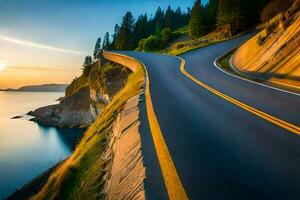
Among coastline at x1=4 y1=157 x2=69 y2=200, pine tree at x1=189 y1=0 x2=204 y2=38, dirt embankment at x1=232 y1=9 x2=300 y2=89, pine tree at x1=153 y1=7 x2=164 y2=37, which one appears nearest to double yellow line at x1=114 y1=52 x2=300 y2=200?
dirt embankment at x1=232 y1=9 x2=300 y2=89

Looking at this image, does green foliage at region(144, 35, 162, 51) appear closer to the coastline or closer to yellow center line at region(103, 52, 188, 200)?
the coastline

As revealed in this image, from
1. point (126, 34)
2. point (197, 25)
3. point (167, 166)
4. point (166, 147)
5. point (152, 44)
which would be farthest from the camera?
point (126, 34)

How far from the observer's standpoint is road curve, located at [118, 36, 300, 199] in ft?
12.0

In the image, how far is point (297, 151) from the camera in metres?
4.95

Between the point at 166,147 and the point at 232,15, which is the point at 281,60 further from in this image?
the point at 232,15

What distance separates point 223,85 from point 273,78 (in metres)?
2.81

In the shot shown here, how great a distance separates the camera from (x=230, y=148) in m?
5.28

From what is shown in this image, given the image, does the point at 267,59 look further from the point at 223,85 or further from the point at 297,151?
the point at 297,151

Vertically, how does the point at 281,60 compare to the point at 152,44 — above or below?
below

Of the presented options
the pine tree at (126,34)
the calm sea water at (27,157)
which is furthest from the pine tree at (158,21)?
the calm sea water at (27,157)

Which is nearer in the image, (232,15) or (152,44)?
(232,15)

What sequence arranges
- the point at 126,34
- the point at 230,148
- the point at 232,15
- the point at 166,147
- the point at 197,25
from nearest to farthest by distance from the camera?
the point at 230,148 < the point at 166,147 < the point at 232,15 < the point at 197,25 < the point at 126,34

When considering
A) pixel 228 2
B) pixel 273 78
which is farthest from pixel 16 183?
pixel 228 2

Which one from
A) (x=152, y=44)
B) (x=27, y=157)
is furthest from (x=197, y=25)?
(x=27, y=157)
